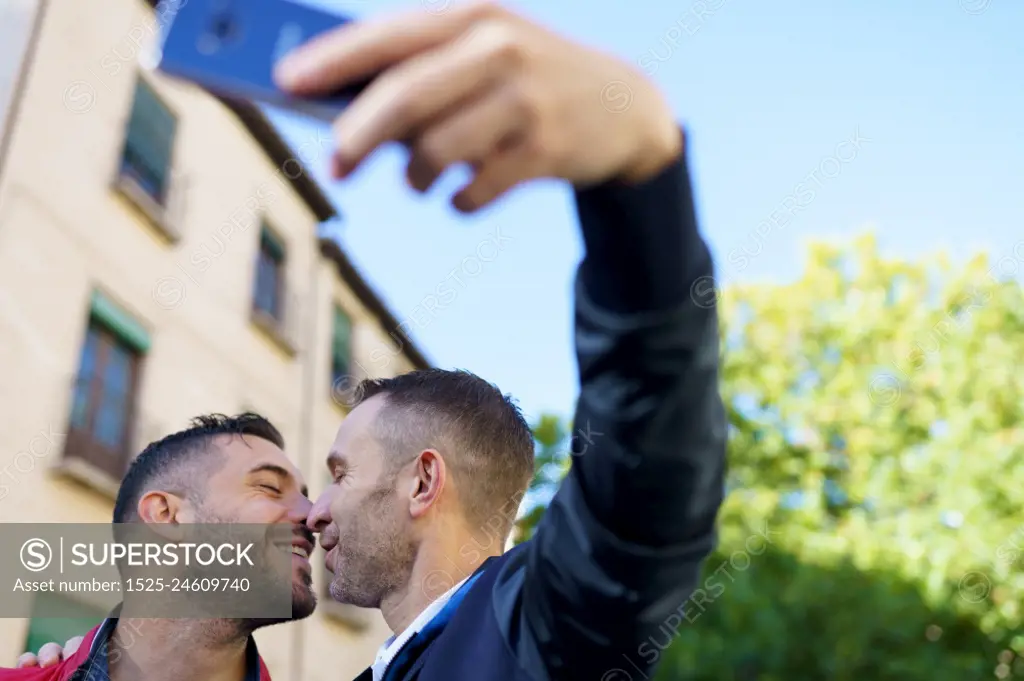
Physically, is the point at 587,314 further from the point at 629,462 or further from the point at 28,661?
the point at 28,661

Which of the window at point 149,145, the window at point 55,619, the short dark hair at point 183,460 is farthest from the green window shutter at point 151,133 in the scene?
the short dark hair at point 183,460

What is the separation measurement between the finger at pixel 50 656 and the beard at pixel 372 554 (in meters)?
1.17

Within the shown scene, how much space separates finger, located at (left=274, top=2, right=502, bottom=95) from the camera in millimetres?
743

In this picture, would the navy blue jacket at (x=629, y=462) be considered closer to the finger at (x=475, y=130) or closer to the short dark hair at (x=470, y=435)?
the finger at (x=475, y=130)

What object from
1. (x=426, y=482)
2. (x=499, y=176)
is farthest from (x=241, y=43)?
(x=426, y=482)

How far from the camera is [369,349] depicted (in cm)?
1526

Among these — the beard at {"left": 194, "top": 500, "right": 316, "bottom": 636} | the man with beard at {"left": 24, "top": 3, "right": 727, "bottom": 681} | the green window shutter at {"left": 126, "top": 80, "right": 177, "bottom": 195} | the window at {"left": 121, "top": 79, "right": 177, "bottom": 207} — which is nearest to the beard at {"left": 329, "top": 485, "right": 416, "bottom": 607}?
the man with beard at {"left": 24, "top": 3, "right": 727, "bottom": 681}

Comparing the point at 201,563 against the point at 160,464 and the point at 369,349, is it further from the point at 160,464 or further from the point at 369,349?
the point at 369,349

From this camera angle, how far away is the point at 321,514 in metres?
2.48

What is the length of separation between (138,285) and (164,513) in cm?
670

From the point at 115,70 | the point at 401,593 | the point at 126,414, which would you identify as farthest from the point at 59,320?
the point at 401,593

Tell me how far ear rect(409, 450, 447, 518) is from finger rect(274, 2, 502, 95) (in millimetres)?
1623

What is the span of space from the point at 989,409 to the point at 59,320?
416 inches

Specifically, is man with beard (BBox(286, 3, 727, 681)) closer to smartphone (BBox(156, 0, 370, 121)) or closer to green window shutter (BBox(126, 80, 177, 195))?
smartphone (BBox(156, 0, 370, 121))
